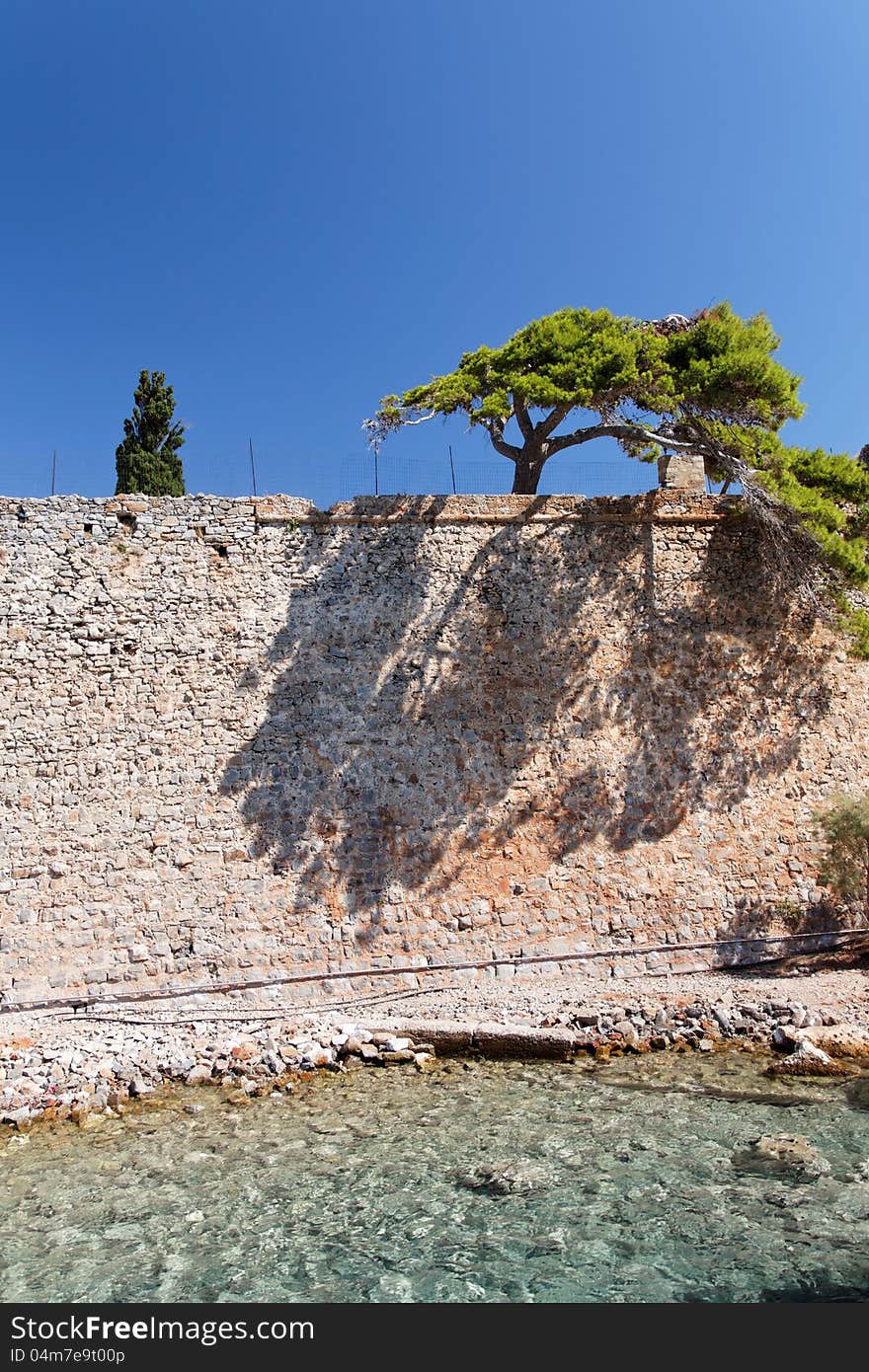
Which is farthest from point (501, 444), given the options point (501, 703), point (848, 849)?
point (848, 849)

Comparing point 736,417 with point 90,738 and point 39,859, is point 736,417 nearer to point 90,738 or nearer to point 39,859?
point 90,738

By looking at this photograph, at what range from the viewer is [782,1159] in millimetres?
6320

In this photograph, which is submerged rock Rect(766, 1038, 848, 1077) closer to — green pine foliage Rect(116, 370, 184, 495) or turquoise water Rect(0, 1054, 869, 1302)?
turquoise water Rect(0, 1054, 869, 1302)

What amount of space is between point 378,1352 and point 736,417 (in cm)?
1186

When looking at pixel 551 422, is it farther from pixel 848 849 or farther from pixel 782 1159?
pixel 782 1159

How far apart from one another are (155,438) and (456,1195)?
17753 mm

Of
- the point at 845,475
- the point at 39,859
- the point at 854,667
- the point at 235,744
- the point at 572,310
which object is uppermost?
the point at 572,310

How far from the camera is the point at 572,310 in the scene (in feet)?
40.1

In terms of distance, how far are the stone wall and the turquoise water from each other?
2.70m

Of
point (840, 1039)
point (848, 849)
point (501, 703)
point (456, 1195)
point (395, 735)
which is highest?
point (501, 703)

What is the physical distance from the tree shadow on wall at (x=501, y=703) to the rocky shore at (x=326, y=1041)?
5.87ft

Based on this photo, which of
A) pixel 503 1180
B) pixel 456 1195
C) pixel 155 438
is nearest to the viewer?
pixel 456 1195

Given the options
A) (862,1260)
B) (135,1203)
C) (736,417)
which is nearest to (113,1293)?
(135,1203)

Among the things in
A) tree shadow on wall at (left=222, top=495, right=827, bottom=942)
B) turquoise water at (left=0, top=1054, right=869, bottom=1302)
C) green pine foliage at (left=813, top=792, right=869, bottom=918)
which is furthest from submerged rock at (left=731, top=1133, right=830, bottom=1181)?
green pine foliage at (left=813, top=792, right=869, bottom=918)
